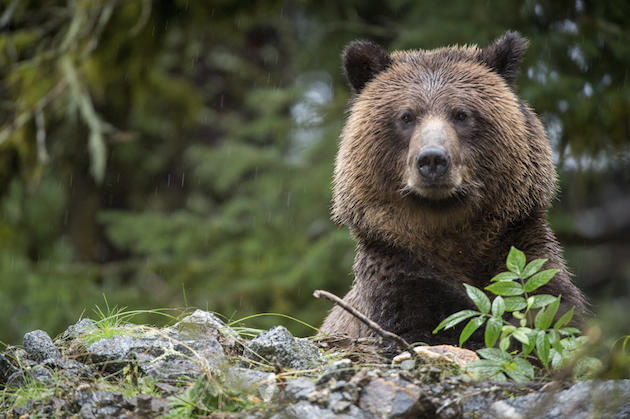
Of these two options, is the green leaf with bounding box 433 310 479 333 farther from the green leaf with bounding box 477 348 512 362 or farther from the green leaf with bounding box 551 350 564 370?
the green leaf with bounding box 551 350 564 370

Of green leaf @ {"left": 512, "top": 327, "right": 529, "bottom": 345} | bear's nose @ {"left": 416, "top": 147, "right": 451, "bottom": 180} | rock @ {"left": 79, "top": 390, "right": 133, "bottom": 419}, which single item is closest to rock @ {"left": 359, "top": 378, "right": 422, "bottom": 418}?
green leaf @ {"left": 512, "top": 327, "right": 529, "bottom": 345}

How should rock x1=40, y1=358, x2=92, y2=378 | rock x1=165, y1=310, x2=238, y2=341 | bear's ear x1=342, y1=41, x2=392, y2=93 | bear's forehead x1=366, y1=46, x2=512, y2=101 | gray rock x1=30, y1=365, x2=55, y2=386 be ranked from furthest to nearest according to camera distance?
bear's ear x1=342, y1=41, x2=392, y2=93, bear's forehead x1=366, y1=46, x2=512, y2=101, rock x1=165, y1=310, x2=238, y2=341, rock x1=40, y1=358, x2=92, y2=378, gray rock x1=30, y1=365, x2=55, y2=386

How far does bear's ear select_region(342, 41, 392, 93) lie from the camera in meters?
5.12

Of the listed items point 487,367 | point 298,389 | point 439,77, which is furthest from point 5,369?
point 439,77

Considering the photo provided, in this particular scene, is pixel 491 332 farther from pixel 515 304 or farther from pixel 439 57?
pixel 439 57

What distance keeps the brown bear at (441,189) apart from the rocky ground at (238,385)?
0.96 meters

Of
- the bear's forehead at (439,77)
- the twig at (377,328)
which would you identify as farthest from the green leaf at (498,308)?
the bear's forehead at (439,77)

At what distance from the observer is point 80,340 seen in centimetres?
351

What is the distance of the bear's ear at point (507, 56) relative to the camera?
16.2 feet

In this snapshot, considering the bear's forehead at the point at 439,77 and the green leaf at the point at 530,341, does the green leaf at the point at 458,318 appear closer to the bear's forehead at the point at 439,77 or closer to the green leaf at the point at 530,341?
the green leaf at the point at 530,341

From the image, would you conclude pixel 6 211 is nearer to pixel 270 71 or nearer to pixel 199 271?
pixel 199 271

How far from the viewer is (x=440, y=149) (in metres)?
4.21

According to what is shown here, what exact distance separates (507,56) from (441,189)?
1274 millimetres

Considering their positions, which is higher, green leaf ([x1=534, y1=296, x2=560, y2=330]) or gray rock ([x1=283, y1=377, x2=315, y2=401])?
green leaf ([x1=534, y1=296, x2=560, y2=330])
